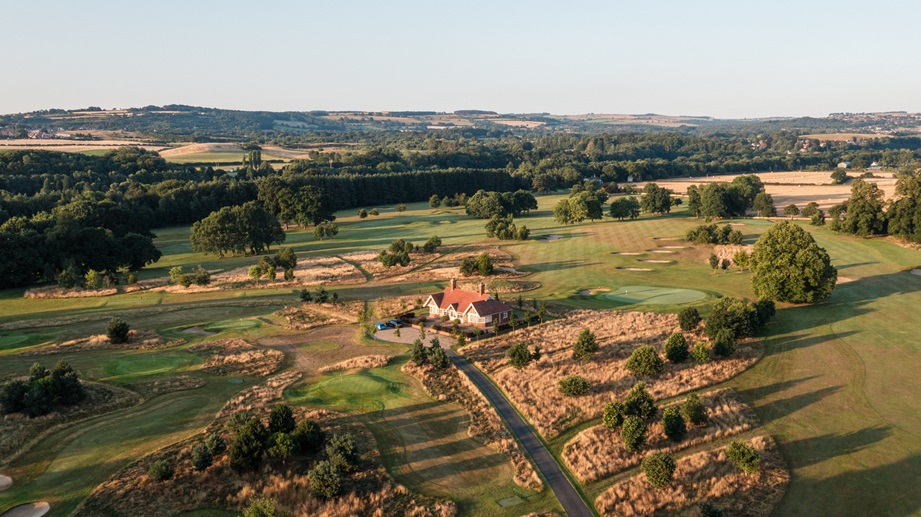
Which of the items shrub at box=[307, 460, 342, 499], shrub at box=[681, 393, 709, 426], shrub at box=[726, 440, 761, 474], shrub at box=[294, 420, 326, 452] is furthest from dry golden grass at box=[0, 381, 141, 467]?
shrub at box=[726, 440, 761, 474]

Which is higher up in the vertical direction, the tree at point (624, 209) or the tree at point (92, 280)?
the tree at point (624, 209)

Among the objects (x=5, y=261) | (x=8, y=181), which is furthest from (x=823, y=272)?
(x=8, y=181)

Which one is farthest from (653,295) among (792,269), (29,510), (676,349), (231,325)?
(29,510)

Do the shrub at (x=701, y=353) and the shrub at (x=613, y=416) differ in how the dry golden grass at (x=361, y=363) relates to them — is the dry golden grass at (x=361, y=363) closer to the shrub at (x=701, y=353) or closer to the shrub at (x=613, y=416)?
the shrub at (x=613, y=416)

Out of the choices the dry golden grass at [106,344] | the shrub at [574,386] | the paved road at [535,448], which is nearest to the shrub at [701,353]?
the shrub at [574,386]

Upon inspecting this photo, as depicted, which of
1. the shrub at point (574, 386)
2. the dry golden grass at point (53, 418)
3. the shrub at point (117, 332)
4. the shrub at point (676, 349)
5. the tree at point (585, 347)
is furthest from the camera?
the shrub at point (117, 332)

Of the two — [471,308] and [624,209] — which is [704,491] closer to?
Answer: [471,308]
